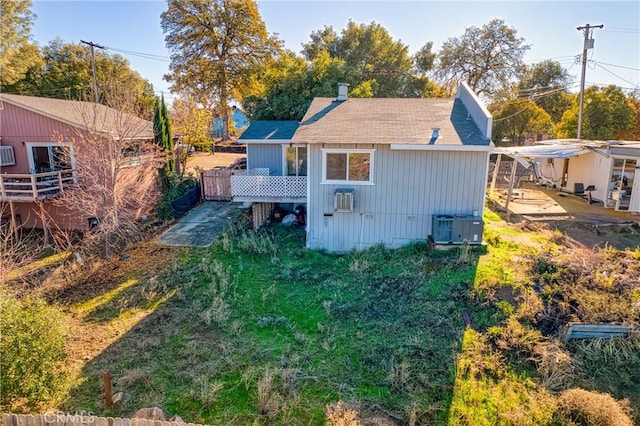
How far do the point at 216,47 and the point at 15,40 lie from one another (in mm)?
13700

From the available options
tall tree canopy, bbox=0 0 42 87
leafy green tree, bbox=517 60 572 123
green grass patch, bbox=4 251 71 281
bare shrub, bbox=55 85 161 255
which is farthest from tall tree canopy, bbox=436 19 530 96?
green grass patch, bbox=4 251 71 281

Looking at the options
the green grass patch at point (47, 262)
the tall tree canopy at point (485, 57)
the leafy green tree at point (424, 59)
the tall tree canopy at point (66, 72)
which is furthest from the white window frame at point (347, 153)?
the leafy green tree at point (424, 59)

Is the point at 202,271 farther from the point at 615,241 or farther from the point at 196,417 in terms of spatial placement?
the point at 615,241

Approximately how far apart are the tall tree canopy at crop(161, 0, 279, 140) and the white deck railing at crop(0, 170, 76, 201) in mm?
19743

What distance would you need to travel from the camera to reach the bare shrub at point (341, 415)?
5055mm

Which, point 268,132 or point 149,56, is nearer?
point 268,132

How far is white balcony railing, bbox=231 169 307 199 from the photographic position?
496 inches

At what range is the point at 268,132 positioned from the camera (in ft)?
49.1

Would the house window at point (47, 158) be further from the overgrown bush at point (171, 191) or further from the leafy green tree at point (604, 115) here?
the leafy green tree at point (604, 115)

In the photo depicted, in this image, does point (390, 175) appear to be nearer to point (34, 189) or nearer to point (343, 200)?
point (343, 200)

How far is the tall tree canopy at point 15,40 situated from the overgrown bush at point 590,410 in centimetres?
3251

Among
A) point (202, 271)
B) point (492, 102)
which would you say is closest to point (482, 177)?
point (202, 271)

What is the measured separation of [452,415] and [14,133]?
17.7m

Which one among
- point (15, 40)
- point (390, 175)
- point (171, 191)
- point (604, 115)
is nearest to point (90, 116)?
point (171, 191)
